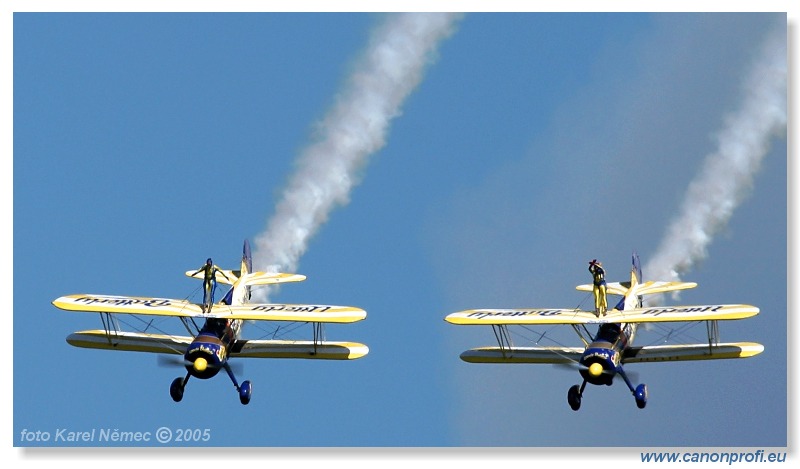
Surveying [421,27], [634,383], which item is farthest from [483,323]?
[421,27]

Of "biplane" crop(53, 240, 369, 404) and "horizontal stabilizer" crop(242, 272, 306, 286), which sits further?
"horizontal stabilizer" crop(242, 272, 306, 286)

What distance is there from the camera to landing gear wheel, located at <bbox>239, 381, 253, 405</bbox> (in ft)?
188

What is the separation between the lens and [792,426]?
57.9 metres

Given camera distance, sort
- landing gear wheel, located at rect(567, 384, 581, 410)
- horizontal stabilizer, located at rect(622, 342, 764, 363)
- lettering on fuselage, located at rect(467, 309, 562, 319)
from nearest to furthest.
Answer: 1. landing gear wheel, located at rect(567, 384, 581, 410)
2. horizontal stabilizer, located at rect(622, 342, 764, 363)
3. lettering on fuselage, located at rect(467, 309, 562, 319)

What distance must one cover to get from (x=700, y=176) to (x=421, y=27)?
7.11 meters

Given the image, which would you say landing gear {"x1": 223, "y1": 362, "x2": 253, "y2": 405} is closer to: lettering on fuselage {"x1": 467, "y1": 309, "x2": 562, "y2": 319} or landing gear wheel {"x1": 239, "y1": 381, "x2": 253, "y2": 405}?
landing gear wheel {"x1": 239, "y1": 381, "x2": 253, "y2": 405}

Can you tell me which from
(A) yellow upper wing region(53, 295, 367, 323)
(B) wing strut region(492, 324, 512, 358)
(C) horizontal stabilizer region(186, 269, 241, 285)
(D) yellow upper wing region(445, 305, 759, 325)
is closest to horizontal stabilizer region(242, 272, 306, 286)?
(C) horizontal stabilizer region(186, 269, 241, 285)

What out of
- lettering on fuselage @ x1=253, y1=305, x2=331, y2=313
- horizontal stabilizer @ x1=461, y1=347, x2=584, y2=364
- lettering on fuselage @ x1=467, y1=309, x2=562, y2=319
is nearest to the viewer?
lettering on fuselage @ x1=253, y1=305, x2=331, y2=313

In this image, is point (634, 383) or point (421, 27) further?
point (421, 27)

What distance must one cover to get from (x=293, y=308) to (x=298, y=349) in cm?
150

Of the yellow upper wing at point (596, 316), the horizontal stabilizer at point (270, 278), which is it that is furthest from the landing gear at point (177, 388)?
the yellow upper wing at point (596, 316)

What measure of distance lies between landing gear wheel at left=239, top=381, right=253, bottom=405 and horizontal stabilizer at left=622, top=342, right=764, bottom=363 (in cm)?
779
